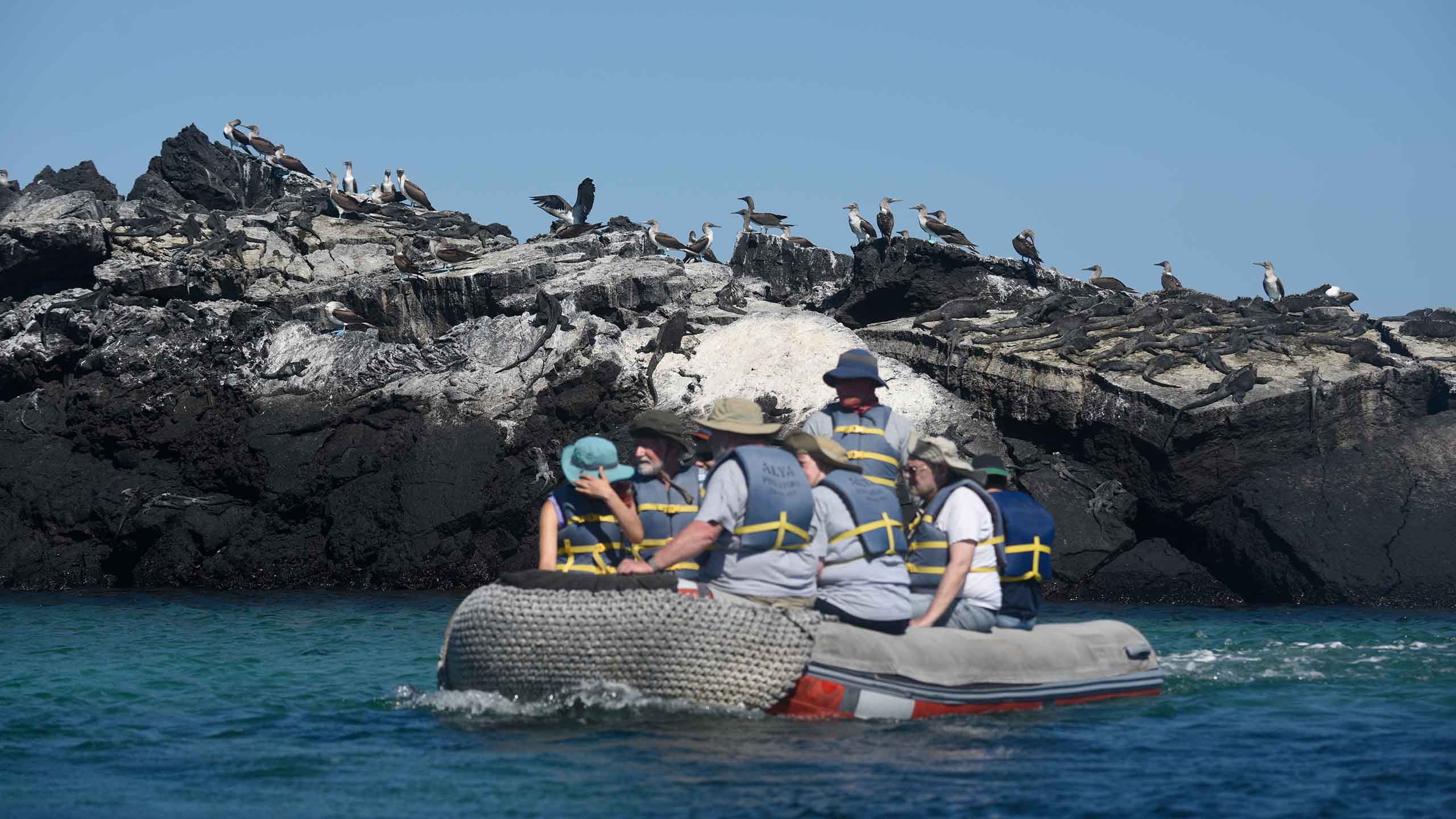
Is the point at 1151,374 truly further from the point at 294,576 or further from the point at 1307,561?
the point at 294,576

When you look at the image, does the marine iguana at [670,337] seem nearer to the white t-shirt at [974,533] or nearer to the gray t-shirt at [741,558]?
the white t-shirt at [974,533]

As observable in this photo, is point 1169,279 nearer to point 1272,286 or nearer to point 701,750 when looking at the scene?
point 1272,286

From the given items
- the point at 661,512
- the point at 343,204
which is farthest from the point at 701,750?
the point at 343,204

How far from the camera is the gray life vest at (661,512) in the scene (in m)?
9.30

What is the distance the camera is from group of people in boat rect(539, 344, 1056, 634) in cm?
870

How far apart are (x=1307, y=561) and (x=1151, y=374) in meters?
3.59

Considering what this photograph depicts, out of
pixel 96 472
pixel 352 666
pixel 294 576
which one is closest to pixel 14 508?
pixel 96 472

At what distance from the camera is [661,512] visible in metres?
9.30

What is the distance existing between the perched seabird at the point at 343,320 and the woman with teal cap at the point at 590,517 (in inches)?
636

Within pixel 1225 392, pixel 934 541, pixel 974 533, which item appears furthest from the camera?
pixel 1225 392

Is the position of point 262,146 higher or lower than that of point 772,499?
higher

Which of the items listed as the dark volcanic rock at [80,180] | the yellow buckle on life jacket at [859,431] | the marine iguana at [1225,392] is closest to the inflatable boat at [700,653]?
the yellow buckle on life jacket at [859,431]

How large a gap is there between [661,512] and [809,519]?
1.07 metres

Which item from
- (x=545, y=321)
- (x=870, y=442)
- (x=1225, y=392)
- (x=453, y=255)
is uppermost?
(x=453, y=255)
